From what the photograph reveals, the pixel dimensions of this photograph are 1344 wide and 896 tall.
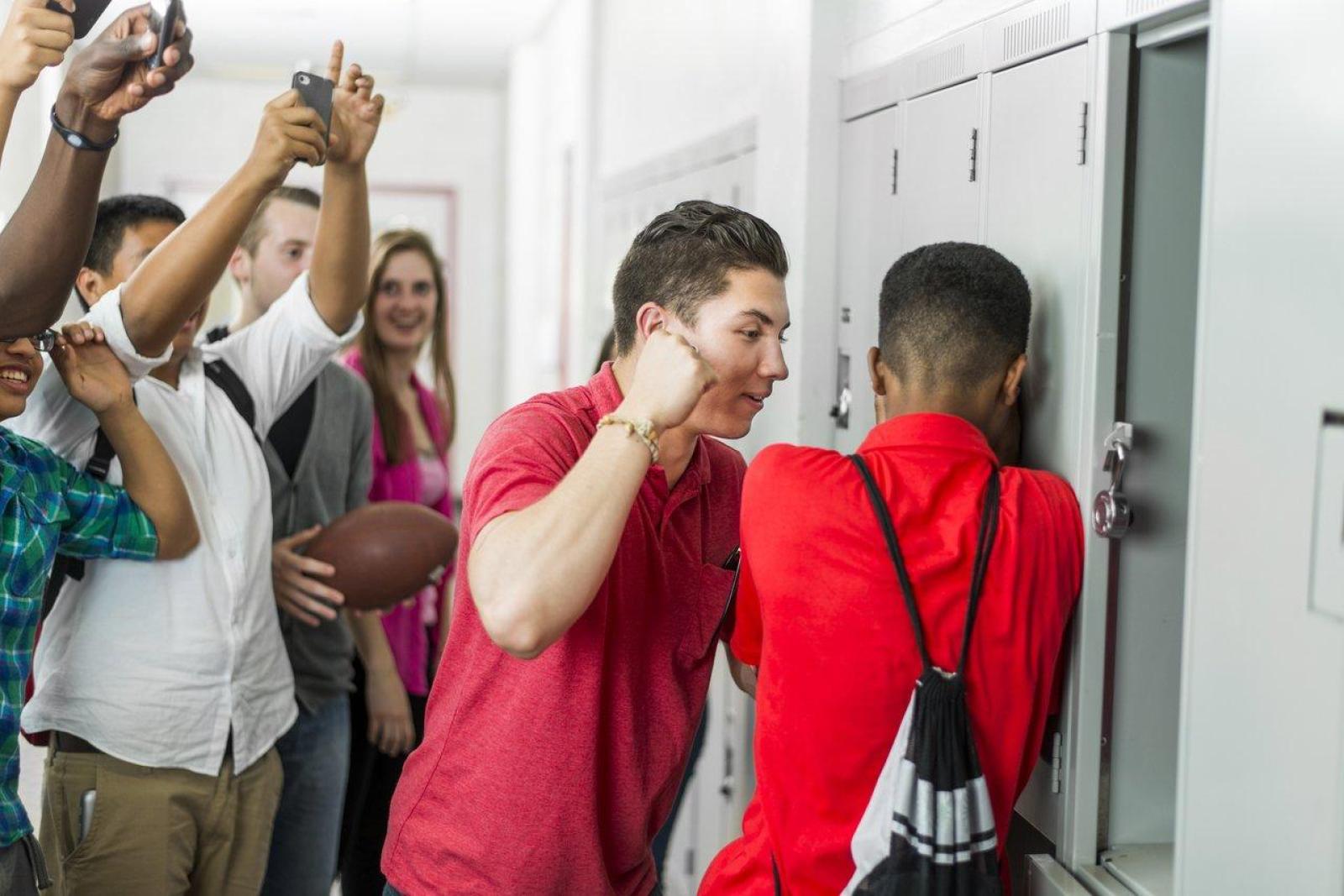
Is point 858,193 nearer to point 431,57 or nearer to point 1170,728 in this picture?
point 1170,728

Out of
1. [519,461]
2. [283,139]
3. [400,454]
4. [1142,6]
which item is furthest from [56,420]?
[1142,6]

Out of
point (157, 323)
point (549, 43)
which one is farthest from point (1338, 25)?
point (549, 43)

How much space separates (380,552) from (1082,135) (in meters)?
1.45

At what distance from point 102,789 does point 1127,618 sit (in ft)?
4.85

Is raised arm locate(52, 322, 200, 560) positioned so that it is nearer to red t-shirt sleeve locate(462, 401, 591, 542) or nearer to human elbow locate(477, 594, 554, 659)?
red t-shirt sleeve locate(462, 401, 591, 542)

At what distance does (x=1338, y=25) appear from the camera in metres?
1.20

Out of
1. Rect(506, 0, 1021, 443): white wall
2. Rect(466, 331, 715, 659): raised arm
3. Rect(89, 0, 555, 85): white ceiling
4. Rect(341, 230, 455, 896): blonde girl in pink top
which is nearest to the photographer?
Rect(466, 331, 715, 659): raised arm

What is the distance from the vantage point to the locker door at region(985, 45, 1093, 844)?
1.70 metres

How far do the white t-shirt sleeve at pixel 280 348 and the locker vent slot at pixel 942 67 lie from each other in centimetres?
106

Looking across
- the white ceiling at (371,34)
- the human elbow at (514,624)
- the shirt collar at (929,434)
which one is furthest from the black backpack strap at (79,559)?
the white ceiling at (371,34)

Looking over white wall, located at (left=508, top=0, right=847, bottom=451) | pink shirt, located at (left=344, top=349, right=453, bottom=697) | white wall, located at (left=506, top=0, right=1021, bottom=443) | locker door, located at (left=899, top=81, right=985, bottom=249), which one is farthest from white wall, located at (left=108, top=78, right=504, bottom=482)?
locker door, located at (left=899, top=81, right=985, bottom=249)

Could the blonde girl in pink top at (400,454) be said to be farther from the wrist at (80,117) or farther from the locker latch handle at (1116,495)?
the locker latch handle at (1116,495)

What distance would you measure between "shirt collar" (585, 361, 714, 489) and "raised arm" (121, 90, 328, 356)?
1.96ft

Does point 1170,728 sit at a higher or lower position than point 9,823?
higher
